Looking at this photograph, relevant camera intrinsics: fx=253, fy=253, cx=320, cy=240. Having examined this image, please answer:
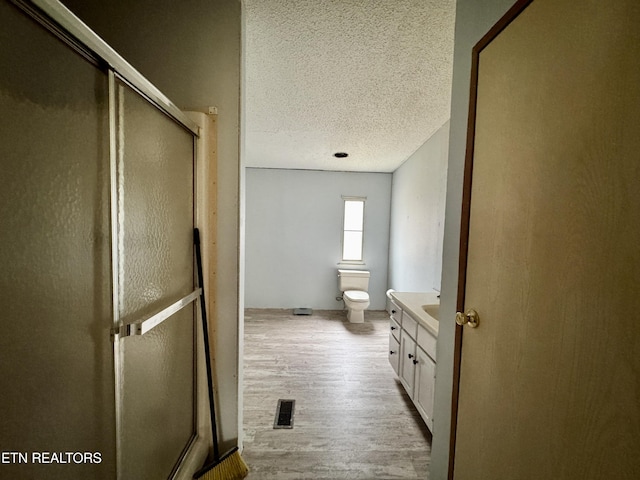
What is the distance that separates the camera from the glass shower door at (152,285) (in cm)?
83

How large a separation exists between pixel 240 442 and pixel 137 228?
1.35 metres

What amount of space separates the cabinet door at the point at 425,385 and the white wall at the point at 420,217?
3.09 ft

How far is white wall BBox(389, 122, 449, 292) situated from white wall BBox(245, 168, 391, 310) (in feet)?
1.19

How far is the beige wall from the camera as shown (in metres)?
1.30

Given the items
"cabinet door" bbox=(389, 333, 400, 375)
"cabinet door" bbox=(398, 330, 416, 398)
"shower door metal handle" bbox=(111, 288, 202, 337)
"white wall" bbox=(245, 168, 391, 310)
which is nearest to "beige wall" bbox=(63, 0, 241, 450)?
"shower door metal handle" bbox=(111, 288, 202, 337)

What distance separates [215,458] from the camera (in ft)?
4.40

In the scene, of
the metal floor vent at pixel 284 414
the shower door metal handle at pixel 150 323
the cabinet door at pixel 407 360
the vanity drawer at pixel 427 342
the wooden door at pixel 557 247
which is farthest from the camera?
the cabinet door at pixel 407 360

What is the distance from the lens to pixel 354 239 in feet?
14.0

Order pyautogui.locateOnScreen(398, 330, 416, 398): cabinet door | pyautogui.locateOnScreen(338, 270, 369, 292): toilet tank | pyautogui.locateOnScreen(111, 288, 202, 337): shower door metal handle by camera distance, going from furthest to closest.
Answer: pyautogui.locateOnScreen(338, 270, 369, 292): toilet tank < pyautogui.locateOnScreen(398, 330, 416, 398): cabinet door < pyautogui.locateOnScreen(111, 288, 202, 337): shower door metal handle

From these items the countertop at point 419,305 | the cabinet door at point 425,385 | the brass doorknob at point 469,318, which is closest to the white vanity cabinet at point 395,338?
the countertop at point 419,305

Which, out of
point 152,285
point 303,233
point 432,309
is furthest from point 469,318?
point 303,233

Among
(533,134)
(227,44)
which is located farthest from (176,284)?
(533,134)

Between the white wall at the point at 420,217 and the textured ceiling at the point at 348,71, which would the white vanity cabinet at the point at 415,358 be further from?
the textured ceiling at the point at 348,71

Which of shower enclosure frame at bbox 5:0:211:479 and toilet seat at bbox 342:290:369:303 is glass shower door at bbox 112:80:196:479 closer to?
shower enclosure frame at bbox 5:0:211:479
